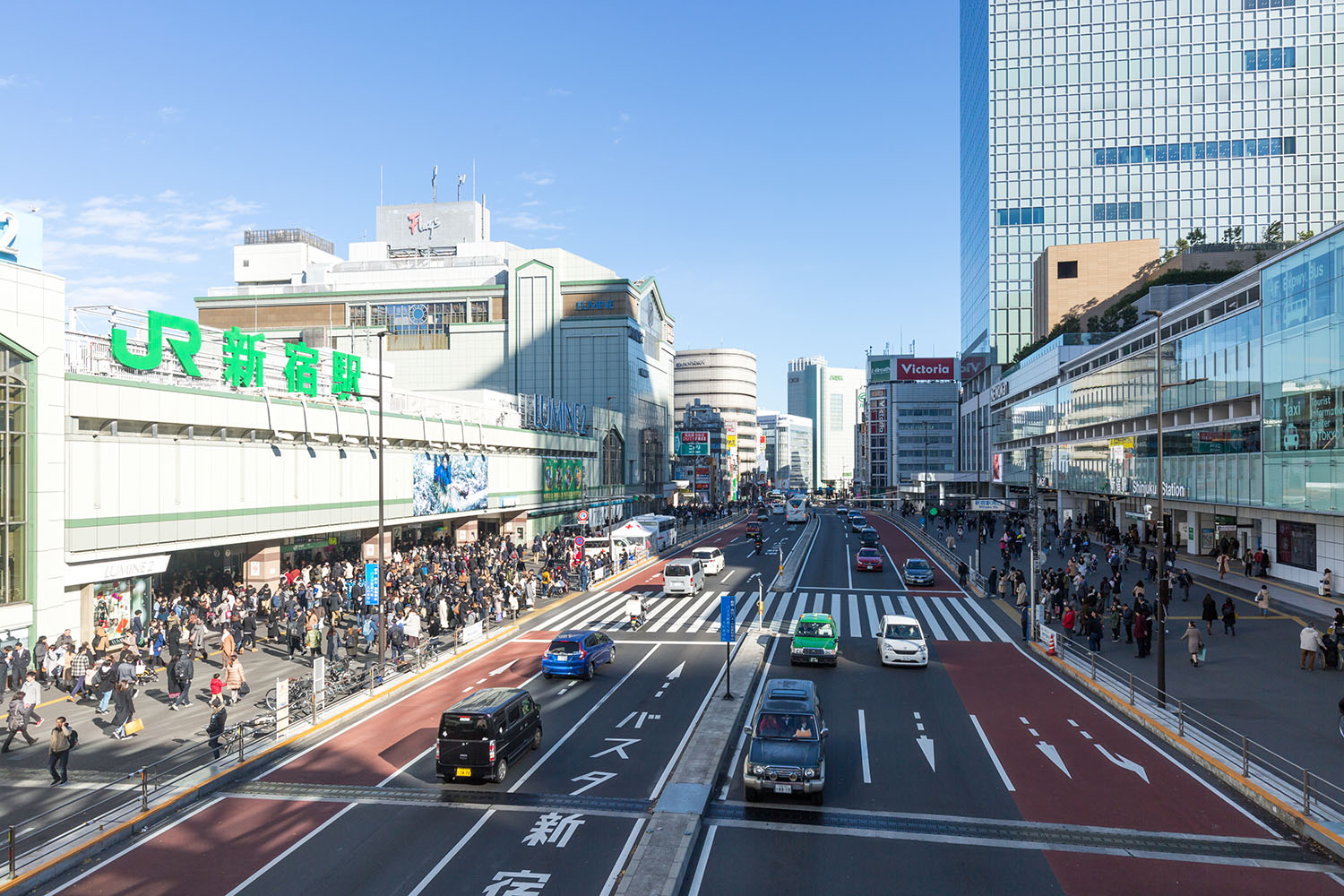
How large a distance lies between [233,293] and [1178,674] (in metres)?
106

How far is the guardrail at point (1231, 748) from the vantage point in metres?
15.2

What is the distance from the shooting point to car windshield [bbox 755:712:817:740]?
16953 millimetres

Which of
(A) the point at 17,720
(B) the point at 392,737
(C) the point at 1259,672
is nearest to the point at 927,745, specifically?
(B) the point at 392,737

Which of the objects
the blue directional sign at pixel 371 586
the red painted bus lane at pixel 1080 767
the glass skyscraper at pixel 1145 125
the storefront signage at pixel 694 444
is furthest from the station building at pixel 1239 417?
the storefront signage at pixel 694 444

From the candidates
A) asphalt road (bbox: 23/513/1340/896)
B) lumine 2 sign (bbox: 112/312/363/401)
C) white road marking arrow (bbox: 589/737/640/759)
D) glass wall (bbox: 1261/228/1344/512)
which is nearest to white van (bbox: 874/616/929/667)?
asphalt road (bbox: 23/513/1340/896)

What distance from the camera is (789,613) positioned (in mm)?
38594

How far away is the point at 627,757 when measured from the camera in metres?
19.0

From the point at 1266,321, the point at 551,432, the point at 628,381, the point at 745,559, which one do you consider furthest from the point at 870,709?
the point at 628,381

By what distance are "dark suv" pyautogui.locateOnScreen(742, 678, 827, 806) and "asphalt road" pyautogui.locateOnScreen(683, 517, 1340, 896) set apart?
453mm

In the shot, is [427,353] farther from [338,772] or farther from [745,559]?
[338,772]

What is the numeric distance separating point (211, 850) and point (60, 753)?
5.54 metres

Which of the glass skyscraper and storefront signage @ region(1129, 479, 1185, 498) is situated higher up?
the glass skyscraper

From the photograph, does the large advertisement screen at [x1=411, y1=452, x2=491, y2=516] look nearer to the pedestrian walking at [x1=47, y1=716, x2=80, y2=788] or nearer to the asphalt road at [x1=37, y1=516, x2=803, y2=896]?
the asphalt road at [x1=37, y1=516, x2=803, y2=896]

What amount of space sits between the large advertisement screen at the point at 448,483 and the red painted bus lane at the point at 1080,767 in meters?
33.0
